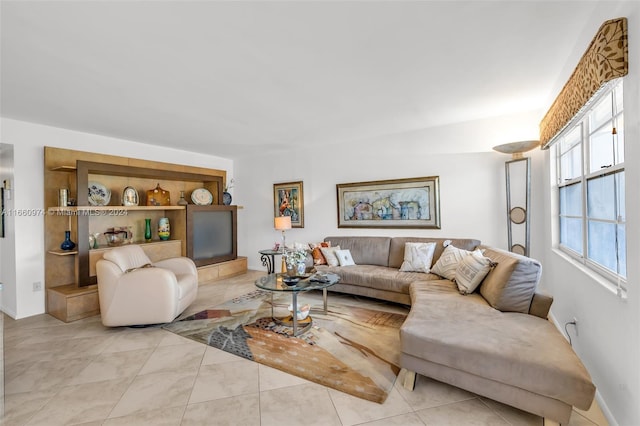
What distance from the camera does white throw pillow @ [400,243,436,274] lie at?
11.8 feet

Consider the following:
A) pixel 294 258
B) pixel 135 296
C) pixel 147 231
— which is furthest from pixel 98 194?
pixel 294 258

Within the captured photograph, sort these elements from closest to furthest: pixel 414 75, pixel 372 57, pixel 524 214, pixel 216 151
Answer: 1. pixel 372 57
2. pixel 414 75
3. pixel 524 214
4. pixel 216 151

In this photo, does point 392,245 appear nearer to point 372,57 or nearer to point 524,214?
point 524,214

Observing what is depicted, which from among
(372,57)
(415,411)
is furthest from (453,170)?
(415,411)

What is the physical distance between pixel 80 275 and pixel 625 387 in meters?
5.02

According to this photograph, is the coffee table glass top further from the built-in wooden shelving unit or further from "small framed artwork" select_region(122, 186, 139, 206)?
"small framed artwork" select_region(122, 186, 139, 206)

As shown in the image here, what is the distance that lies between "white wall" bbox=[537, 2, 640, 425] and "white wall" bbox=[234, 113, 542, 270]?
1548 millimetres

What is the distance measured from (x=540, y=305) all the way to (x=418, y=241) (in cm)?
188

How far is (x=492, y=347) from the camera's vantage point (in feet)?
5.40

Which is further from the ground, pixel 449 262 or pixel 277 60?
pixel 277 60

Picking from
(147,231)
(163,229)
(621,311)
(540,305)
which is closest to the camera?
(621,311)

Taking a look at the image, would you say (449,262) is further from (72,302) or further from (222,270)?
(72,302)

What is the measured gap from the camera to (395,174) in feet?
14.4

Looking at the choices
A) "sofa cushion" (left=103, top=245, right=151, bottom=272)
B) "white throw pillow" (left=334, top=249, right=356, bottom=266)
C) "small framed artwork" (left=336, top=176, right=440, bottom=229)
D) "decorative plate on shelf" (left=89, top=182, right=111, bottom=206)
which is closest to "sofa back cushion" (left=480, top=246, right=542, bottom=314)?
"small framed artwork" (left=336, top=176, right=440, bottom=229)
